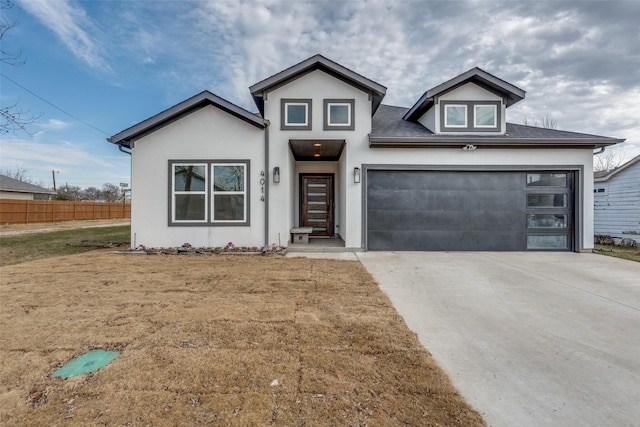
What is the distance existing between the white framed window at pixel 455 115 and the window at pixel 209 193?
5866 millimetres

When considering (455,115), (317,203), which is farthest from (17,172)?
(455,115)

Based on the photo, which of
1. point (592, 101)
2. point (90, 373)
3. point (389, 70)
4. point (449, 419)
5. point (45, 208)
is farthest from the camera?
point (45, 208)

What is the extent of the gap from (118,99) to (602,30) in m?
23.0

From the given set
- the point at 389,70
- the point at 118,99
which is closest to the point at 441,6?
the point at 389,70

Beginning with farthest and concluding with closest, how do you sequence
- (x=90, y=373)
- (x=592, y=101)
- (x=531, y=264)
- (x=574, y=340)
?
1. (x=592, y=101)
2. (x=531, y=264)
3. (x=574, y=340)
4. (x=90, y=373)

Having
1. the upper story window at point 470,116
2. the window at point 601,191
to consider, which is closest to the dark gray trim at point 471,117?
the upper story window at point 470,116

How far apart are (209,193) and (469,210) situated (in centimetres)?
723

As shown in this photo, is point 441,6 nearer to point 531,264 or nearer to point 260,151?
point 260,151

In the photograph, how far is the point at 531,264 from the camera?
6.31m

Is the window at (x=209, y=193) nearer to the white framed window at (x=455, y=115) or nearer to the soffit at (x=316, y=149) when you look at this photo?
the soffit at (x=316, y=149)

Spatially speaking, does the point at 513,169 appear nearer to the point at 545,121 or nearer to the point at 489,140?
the point at 489,140

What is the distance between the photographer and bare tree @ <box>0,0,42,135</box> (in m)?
5.78

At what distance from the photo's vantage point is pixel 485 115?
325 inches

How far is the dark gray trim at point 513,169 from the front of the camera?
7828mm
